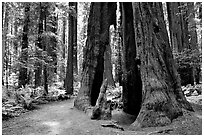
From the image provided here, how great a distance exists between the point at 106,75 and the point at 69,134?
13943 millimetres

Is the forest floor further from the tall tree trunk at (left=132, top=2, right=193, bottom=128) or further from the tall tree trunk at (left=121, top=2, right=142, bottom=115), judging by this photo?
the tall tree trunk at (left=121, top=2, right=142, bottom=115)

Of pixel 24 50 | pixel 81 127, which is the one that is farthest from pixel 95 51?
pixel 81 127

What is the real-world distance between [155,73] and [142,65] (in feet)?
1.95

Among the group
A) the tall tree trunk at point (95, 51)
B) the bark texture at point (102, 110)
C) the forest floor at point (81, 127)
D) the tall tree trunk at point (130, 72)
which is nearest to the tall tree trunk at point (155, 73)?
the forest floor at point (81, 127)

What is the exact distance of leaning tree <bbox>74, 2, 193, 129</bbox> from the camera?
6754mm

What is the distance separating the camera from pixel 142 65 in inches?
302

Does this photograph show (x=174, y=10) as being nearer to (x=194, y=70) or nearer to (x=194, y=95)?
(x=194, y=70)

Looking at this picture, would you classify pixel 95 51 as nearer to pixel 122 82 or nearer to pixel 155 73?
pixel 122 82

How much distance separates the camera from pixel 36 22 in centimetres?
1609

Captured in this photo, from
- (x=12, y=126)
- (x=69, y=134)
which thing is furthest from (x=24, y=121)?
(x=69, y=134)

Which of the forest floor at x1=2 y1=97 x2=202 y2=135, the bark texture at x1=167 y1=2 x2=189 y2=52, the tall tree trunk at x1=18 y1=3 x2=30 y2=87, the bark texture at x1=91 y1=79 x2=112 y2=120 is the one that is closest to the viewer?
the forest floor at x1=2 y1=97 x2=202 y2=135

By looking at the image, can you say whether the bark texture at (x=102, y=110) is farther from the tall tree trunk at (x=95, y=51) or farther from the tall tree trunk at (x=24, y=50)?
the tall tree trunk at (x=24, y=50)

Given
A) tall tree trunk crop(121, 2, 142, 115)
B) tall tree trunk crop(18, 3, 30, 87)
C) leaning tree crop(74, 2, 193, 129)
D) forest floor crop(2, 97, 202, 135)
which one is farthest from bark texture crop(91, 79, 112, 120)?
tall tree trunk crop(18, 3, 30, 87)

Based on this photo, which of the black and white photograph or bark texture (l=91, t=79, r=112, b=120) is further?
bark texture (l=91, t=79, r=112, b=120)
